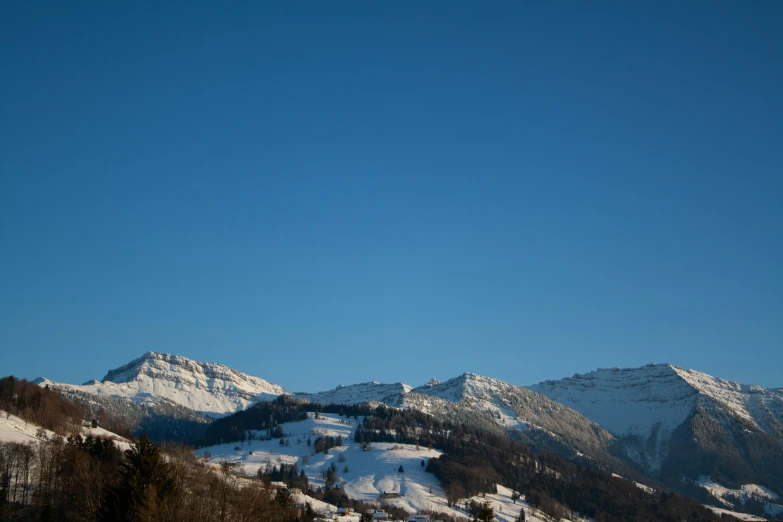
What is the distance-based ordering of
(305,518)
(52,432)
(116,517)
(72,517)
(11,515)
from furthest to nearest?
(52,432), (305,518), (11,515), (72,517), (116,517)

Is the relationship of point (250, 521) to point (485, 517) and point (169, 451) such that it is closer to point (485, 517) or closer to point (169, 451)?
point (485, 517)

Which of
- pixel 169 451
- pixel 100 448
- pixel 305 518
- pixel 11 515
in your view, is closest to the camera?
pixel 11 515

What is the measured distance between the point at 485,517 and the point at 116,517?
51.9 meters

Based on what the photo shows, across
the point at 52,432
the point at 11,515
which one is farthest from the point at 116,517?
Answer: the point at 52,432

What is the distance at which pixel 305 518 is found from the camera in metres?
138

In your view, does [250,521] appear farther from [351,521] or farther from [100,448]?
[351,521]

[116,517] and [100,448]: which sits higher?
[100,448]

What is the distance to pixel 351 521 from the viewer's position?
→ 197 m

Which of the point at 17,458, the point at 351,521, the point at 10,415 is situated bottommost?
the point at 351,521

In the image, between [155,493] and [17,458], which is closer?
[155,493]

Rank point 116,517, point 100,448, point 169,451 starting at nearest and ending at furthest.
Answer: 1. point 116,517
2. point 100,448
3. point 169,451

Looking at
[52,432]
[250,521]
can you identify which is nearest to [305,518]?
[250,521]

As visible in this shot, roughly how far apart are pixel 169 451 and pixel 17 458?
33.4 meters

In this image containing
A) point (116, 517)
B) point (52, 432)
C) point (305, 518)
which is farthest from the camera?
point (52, 432)
